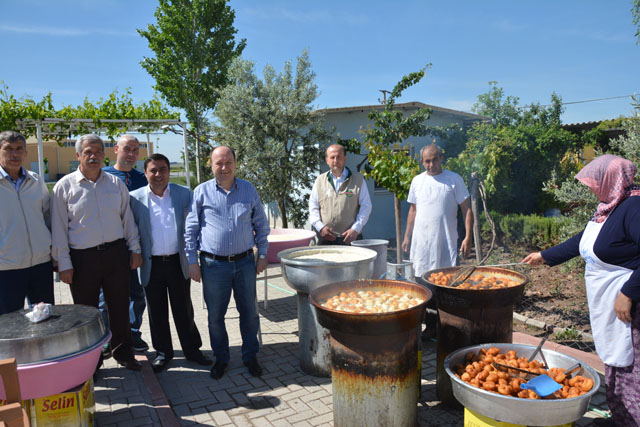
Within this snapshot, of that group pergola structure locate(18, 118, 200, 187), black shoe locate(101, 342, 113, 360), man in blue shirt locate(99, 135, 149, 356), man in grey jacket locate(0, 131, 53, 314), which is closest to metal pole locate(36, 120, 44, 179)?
pergola structure locate(18, 118, 200, 187)

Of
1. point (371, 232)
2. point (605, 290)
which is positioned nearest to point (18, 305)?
point (605, 290)

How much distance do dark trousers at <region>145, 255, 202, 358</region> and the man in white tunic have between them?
265 centimetres

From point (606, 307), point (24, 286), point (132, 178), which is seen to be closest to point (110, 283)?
point (24, 286)

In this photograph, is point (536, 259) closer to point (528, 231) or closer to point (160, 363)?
point (160, 363)

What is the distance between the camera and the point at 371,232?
534 inches

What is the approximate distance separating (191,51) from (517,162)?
12.9 metres

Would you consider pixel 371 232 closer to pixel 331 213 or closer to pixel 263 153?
pixel 263 153

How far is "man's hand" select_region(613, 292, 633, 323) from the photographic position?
2.77 metres

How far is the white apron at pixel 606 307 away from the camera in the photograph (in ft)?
9.49

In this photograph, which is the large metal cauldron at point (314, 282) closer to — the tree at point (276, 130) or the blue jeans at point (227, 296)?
the blue jeans at point (227, 296)

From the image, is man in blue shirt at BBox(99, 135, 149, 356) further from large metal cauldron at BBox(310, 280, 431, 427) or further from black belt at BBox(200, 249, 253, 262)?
large metal cauldron at BBox(310, 280, 431, 427)

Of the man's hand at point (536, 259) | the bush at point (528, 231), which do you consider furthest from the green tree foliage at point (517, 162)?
the man's hand at point (536, 259)

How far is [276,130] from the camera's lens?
12531 mm

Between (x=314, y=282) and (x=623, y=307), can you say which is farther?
(x=314, y=282)
